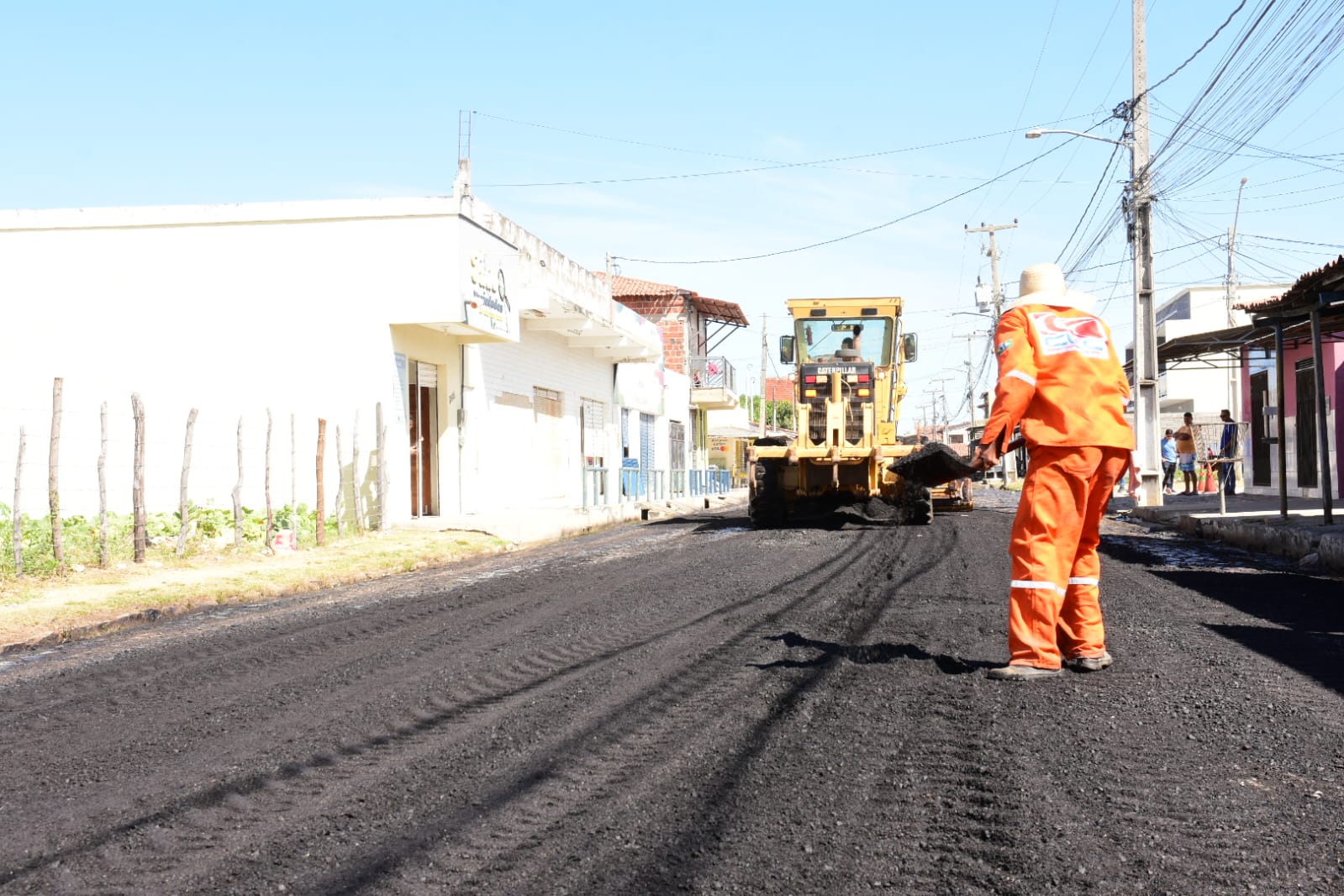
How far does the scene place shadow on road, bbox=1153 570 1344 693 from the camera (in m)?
5.71

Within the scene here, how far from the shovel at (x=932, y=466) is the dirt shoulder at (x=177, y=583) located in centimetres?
592

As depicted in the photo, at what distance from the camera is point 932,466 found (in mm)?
6266

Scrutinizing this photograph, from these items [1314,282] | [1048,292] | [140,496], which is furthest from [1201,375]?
[1048,292]

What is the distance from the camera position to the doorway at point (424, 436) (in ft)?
64.0

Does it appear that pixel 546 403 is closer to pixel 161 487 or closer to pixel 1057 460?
pixel 161 487

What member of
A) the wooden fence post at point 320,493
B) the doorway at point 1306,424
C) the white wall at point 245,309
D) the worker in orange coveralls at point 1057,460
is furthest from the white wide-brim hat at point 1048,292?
the doorway at point 1306,424

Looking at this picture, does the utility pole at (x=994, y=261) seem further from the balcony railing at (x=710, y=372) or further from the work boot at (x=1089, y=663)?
the work boot at (x=1089, y=663)

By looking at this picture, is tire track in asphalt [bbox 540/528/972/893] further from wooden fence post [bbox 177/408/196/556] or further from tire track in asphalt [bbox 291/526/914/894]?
wooden fence post [bbox 177/408/196/556]

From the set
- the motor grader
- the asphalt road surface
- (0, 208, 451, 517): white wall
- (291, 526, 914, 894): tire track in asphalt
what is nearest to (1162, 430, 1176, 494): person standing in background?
the motor grader

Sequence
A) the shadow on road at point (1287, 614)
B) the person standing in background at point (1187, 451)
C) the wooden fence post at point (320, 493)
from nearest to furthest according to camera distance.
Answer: the shadow on road at point (1287, 614) → the wooden fence post at point (320, 493) → the person standing in background at point (1187, 451)

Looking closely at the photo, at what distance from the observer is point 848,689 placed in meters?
4.96

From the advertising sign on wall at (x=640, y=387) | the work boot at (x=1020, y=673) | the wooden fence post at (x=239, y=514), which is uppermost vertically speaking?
the advertising sign on wall at (x=640, y=387)

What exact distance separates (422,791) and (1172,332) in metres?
47.3

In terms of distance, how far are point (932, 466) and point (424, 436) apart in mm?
15132
